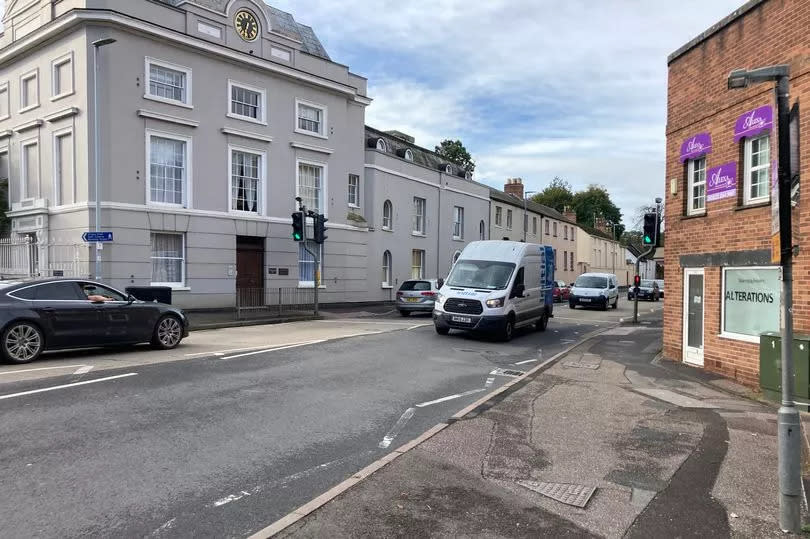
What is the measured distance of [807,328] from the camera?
28.0 feet

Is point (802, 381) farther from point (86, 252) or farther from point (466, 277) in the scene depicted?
point (86, 252)

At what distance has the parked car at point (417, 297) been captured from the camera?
23719 mm

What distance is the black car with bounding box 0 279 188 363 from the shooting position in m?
10.0

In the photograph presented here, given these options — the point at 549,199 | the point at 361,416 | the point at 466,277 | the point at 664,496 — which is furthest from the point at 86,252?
the point at 549,199

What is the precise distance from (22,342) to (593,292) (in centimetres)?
2659

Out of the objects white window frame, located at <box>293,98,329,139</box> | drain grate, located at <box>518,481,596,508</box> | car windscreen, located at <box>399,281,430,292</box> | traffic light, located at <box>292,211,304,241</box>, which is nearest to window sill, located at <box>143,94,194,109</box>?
white window frame, located at <box>293,98,329,139</box>

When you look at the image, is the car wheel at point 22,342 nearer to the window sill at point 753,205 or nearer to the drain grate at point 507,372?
the drain grate at point 507,372

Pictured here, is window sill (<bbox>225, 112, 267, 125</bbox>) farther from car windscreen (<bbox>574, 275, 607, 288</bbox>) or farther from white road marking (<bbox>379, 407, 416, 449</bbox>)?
car windscreen (<bbox>574, 275, 607, 288</bbox>)

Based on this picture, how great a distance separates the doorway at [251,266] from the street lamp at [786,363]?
1992 cm

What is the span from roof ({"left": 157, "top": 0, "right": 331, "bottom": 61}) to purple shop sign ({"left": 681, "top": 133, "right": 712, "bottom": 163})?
17.8 metres

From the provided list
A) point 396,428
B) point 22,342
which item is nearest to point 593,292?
point 396,428

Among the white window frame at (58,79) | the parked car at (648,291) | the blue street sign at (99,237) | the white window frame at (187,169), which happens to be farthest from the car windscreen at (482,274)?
the parked car at (648,291)

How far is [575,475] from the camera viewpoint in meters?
5.25

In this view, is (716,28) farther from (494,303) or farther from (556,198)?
(556,198)
